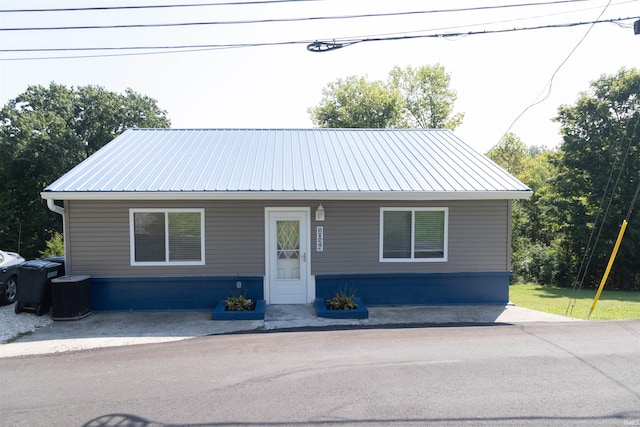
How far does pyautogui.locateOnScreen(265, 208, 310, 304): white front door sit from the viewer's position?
389 inches

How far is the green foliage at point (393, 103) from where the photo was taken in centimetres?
3525

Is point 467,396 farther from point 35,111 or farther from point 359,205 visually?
point 35,111

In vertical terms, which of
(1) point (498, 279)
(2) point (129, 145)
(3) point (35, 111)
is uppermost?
(3) point (35, 111)

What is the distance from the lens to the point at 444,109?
3781 cm

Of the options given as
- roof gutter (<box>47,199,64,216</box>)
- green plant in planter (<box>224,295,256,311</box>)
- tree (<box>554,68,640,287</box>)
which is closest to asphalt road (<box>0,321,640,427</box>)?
green plant in planter (<box>224,295,256,311</box>)

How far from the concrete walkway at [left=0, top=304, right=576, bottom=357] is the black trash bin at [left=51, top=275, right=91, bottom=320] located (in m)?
0.16

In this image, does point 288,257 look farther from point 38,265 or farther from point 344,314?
point 38,265

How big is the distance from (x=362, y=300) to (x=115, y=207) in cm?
598

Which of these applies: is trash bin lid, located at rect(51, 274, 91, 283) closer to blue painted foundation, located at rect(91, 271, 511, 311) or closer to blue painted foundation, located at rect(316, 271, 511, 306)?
blue painted foundation, located at rect(91, 271, 511, 311)

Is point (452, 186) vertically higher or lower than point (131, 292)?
higher

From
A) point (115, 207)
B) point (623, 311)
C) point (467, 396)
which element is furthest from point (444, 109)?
point (467, 396)

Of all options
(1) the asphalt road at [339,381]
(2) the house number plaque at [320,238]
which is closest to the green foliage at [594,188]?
(1) the asphalt road at [339,381]

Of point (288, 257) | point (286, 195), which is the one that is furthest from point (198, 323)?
point (286, 195)

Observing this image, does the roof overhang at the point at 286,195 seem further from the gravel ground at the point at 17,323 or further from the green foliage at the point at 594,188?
the green foliage at the point at 594,188
